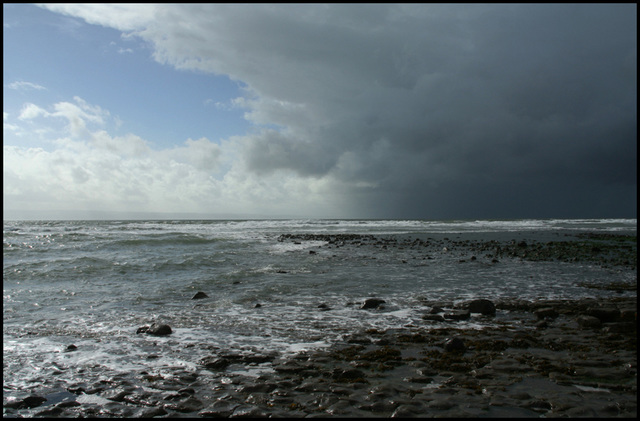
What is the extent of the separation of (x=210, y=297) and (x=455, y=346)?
8.63 metres

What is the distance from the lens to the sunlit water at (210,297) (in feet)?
25.0

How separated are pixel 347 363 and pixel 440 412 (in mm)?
2138

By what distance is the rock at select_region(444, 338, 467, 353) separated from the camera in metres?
7.32

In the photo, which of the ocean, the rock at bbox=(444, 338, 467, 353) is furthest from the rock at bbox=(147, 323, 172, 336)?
the rock at bbox=(444, 338, 467, 353)

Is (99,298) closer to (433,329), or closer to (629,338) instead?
(433,329)

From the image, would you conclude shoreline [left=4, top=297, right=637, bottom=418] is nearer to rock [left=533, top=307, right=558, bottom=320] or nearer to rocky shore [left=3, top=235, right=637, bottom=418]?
rocky shore [left=3, top=235, right=637, bottom=418]

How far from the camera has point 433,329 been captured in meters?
8.78

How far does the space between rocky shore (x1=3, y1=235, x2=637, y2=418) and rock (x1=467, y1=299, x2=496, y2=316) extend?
1364 mm

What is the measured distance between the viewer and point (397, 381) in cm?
600

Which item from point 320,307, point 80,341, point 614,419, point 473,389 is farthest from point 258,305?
point 614,419

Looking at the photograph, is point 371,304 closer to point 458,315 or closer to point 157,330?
point 458,315

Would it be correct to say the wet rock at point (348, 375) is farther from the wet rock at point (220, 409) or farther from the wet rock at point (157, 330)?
the wet rock at point (157, 330)

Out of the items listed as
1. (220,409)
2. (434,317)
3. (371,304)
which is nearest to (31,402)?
(220,409)

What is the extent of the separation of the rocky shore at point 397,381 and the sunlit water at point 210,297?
23.6 inches
